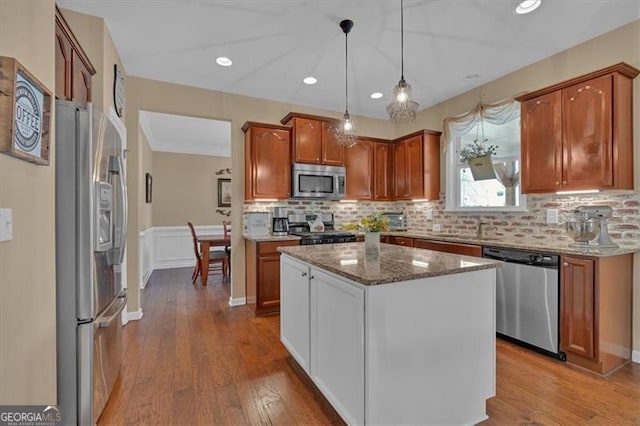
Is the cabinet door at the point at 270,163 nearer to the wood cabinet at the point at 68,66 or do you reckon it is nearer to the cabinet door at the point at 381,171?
the cabinet door at the point at 381,171

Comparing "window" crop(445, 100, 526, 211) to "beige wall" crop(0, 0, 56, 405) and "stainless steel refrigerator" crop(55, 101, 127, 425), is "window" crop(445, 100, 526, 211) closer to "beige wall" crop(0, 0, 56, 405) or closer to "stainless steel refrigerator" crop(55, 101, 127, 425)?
A: "stainless steel refrigerator" crop(55, 101, 127, 425)

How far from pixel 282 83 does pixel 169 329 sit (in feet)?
10.3

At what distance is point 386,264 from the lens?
1.86m

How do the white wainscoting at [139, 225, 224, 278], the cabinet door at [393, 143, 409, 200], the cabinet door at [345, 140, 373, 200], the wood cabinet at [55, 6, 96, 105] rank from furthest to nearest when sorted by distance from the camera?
the white wainscoting at [139, 225, 224, 278] < the cabinet door at [393, 143, 409, 200] < the cabinet door at [345, 140, 373, 200] < the wood cabinet at [55, 6, 96, 105]

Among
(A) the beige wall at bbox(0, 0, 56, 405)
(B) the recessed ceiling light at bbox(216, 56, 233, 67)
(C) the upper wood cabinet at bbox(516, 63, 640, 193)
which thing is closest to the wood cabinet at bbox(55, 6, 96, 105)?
(A) the beige wall at bbox(0, 0, 56, 405)

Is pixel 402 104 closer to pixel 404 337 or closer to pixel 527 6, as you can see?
pixel 527 6

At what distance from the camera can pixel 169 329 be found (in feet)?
10.6

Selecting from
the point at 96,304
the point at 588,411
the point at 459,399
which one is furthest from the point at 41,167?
the point at 588,411

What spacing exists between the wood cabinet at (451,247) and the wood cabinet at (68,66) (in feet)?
11.8

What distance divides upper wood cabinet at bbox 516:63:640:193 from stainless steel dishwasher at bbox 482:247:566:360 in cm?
75

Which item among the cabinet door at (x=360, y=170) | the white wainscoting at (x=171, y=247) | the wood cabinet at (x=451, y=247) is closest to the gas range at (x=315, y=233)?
the cabinet door at (x=360, y=170)

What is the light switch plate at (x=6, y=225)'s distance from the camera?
3.61 feet

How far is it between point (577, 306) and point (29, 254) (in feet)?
11.6

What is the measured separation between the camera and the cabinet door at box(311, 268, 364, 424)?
1554 millimetres
